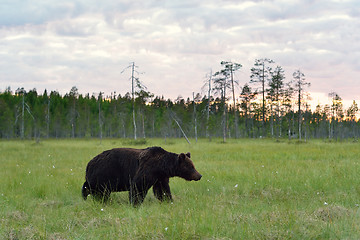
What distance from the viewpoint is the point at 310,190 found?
8602 mm

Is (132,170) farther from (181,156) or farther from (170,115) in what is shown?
(170,115)

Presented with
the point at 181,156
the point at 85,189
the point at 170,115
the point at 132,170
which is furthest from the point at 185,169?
the point at 170,115

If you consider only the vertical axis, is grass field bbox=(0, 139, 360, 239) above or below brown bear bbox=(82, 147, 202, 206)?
below

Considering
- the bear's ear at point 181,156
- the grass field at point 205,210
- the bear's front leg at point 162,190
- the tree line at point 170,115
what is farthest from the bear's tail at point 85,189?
the tree line at point 170,115

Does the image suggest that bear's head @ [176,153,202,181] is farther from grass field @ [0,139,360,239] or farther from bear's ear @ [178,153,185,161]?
grass field @ [0,139,360,239]

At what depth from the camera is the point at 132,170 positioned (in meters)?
7.49

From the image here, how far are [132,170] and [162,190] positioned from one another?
915mm

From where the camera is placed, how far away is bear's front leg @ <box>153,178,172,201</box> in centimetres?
757

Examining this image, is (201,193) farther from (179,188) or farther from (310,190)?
(310,190)

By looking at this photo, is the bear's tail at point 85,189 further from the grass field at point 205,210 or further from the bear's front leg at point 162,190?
the bear's front leg at point 162,190

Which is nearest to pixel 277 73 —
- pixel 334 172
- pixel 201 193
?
pixel 334 172

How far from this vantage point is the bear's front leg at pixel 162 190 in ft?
24.9

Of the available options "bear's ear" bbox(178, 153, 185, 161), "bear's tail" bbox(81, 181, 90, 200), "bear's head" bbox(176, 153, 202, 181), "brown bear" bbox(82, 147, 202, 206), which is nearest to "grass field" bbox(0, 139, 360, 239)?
"bear's tail" bbox(81, 181, 90, 200)

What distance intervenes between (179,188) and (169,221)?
4.04 meters
